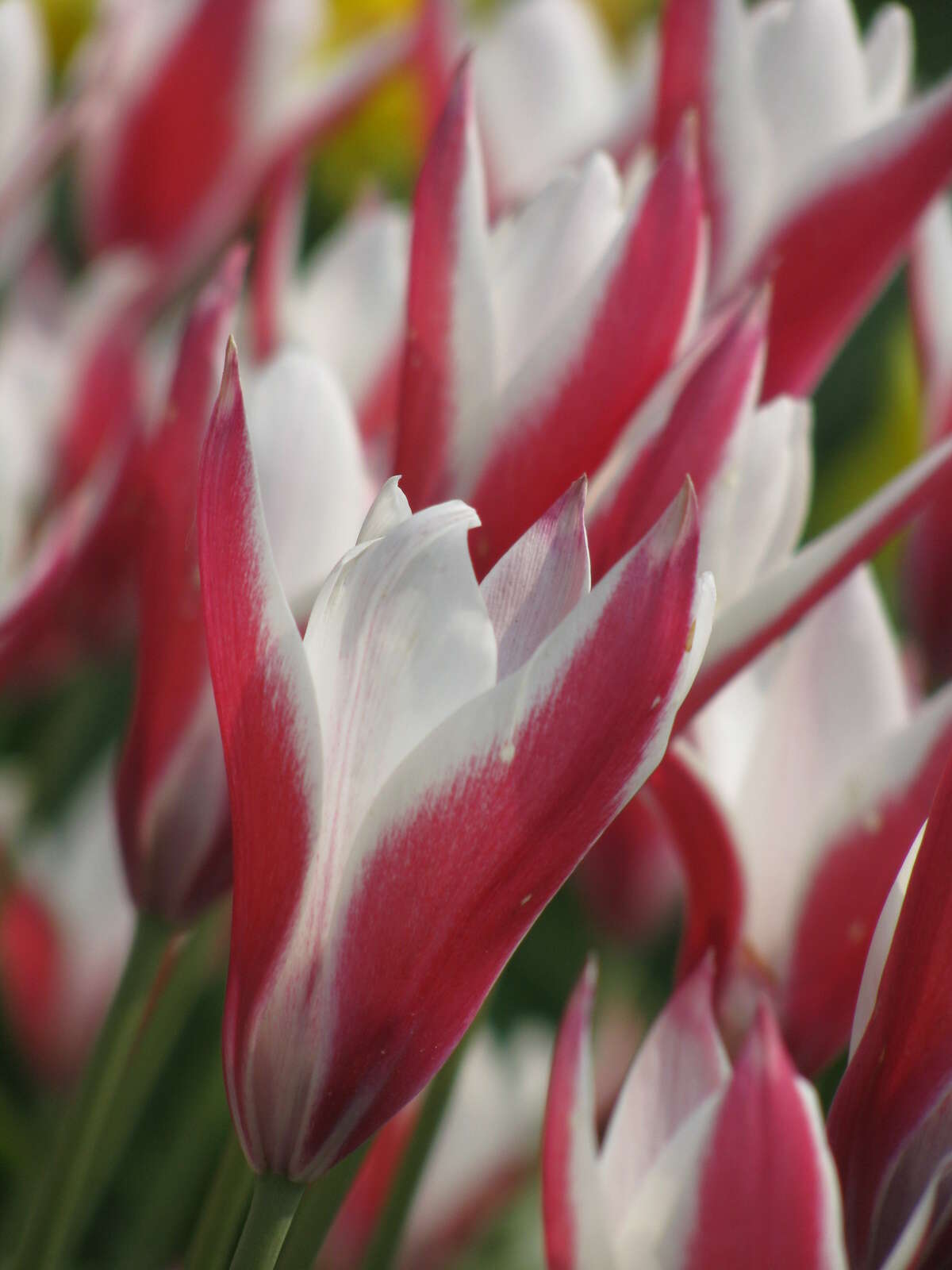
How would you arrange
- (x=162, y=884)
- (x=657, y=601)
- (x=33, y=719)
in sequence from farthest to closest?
(x=33, y=719), (x=162, y=884), (x=657, y=601)

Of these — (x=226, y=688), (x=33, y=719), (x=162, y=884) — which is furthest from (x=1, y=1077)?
(x=226, y=688)

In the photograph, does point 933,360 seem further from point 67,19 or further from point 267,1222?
point 67,19

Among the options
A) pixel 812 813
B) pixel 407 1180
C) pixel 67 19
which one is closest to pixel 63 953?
pixel 407 1180

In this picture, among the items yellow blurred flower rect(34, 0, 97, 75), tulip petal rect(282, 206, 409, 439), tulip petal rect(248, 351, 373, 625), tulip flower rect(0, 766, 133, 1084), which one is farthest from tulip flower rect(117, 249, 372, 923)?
yellow blurred flower rect(34, 0, 97, 75)

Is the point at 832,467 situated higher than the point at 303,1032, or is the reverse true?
the point at 303,1032

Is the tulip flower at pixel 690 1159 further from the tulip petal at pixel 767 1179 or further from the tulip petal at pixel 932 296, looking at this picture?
the tulip petal at pixel 932 296

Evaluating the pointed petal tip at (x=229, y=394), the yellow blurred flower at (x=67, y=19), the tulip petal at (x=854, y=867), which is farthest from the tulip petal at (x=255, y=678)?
the yellow blurred flower at (x=67, y=19)

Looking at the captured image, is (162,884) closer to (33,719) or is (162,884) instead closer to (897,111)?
(897,111)
